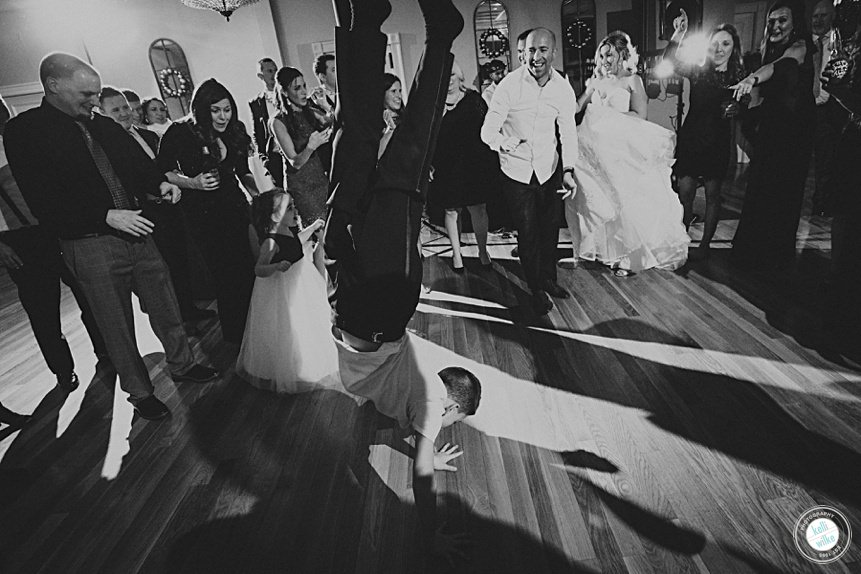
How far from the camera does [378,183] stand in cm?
119

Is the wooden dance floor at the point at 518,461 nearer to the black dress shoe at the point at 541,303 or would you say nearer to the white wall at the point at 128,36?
the black dress shoe at the point at 541,303

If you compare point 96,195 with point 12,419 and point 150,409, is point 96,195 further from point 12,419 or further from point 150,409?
point 12,419

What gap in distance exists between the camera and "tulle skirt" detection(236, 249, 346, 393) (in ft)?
8.42

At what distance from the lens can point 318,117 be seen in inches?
135

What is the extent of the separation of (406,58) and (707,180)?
6.54 meters

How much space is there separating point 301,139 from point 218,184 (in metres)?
0.83

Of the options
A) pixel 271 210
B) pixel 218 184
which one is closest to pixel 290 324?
pixel 271 210

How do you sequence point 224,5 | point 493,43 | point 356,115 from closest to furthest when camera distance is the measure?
point 356,115 < point 224,5 < point 493,43

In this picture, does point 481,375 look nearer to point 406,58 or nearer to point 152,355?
point 152,355

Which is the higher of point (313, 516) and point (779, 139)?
point (779, 139)

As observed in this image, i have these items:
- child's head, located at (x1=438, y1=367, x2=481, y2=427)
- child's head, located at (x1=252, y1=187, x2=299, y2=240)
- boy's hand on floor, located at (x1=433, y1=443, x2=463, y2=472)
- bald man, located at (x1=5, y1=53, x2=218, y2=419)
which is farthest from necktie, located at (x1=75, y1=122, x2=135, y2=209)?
boy's hand on floor, located at (x1=433, y1=443, x2=463, y2=472)

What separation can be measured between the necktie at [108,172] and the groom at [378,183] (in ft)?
5.46

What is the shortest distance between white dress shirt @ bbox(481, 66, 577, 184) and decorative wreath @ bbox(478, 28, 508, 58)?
630 centimetres

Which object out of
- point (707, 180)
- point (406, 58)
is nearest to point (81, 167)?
point (707, 180)
